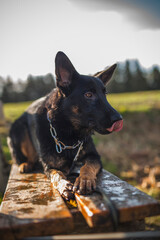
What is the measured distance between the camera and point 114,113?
2.31m

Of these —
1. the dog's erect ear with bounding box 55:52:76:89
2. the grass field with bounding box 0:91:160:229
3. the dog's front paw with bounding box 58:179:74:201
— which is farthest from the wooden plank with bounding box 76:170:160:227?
the grass field with bounding box 0:91:160:229

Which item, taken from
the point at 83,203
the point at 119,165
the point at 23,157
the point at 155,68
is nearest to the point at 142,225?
the point at 83,203

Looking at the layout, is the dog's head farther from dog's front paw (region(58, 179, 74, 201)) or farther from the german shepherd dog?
dog's front paw (region(58, 179, 74, 201))

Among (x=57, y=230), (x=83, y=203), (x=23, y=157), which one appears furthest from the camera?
(x=23, y=157)

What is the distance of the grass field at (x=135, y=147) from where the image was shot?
560 cm

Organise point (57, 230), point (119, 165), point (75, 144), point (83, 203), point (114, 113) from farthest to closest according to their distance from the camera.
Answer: point (119, 165)
point (75, 144)
point (114, 113)
point (83, 203)
point (57, 230)

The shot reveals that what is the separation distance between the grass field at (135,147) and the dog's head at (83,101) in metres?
2.93

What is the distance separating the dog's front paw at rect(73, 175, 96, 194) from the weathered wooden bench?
6 cm

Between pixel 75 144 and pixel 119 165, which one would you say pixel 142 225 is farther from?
pixel 119 165

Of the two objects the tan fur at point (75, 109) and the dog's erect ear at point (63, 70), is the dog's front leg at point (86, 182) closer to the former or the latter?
the tan fur at point (75, 109)

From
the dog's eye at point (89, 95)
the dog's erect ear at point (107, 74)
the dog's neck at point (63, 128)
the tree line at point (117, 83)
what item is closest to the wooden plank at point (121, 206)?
the dog's neck at point (63, 128)

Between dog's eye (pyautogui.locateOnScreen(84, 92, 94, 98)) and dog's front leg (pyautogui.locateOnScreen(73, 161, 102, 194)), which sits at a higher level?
dog's eye (pyautogui.locateOnScreen(84, 92, 94, 98))

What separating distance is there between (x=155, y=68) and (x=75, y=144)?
23.5 metres

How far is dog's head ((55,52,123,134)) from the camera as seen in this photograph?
7.66ft
